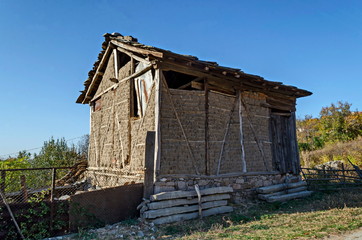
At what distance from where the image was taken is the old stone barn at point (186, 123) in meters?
7.39

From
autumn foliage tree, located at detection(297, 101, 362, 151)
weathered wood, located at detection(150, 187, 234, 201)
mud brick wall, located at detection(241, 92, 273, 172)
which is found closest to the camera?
weathered wood, located at detection(150, 187, 234, 201)

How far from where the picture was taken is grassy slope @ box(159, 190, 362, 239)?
207 inches

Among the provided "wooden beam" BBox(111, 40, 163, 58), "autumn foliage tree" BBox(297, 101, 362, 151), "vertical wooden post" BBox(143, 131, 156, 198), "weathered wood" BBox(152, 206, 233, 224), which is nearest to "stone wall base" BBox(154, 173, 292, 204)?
"vertical wooden post" BBox(143, 131, 156, 198)

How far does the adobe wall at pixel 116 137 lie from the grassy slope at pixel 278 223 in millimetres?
2420

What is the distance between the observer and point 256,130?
9.41m

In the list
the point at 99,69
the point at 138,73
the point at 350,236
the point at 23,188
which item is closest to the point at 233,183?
the point at 350,236

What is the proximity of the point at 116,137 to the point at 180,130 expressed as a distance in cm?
305

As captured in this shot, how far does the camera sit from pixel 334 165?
1432 centimetres

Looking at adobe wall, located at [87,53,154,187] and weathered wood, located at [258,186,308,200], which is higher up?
adobe wall, located at [87,53,154,187]

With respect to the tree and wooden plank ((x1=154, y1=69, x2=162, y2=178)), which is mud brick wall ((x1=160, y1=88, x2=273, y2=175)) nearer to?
wooden plank ((x1=154, y1=69, x2=162, y2=178))

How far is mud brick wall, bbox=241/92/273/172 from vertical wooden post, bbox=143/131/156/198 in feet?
11.6

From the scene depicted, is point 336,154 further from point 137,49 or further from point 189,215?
point 137,49

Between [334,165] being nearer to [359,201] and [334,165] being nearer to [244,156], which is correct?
[359,201]

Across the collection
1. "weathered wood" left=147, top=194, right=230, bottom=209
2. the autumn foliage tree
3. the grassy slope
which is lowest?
the grassy slope
